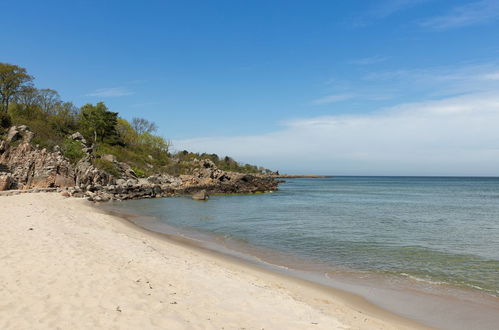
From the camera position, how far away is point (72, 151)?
5919cm

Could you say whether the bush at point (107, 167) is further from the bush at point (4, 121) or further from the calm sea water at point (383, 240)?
the calm sea water at point (383, 240)

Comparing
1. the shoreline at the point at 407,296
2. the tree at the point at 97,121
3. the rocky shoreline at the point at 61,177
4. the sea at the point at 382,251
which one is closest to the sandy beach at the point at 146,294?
→ the shoreline at the point at 407,296

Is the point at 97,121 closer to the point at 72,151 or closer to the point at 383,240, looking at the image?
the point at 72,151

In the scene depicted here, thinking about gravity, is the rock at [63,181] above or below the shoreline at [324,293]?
above

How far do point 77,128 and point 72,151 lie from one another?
24942 mm

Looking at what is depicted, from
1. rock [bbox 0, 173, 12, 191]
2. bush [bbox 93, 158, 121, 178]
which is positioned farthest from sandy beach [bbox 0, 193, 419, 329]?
bush [bbox 93, 158, 121, 178]

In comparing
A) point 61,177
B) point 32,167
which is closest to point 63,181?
point 61,177

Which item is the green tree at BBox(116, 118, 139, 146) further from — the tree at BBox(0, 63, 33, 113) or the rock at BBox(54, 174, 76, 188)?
the rock at BBox(54, 174, 76, 188)

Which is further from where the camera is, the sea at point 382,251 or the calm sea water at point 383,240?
the calm sea water at point 383,240

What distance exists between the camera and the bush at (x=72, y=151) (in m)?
57.9

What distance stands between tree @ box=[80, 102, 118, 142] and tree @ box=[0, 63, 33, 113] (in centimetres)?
1775

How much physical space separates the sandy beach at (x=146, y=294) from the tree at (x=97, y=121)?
249ft

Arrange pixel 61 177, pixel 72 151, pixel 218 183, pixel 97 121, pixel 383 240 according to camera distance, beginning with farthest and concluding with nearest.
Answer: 1. pixel 97 121
2. pixel 218 183
3. pixel 72 151
4. pixel 61 177
5. pixel 383 240

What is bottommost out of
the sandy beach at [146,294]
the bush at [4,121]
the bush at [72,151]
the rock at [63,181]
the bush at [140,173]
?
the sandy beach at [146,294]
